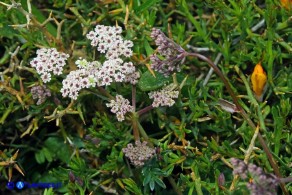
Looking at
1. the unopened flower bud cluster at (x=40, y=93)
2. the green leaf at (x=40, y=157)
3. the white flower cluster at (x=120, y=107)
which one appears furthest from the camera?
the green leaf at (x=40, y=157)

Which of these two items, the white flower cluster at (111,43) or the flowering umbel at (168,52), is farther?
the white flower cluster at (111,43)

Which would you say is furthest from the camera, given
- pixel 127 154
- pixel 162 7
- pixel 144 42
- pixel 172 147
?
pixel 162 7

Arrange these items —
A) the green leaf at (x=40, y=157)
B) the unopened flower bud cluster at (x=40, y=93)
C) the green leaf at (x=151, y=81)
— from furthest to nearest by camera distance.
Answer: the green leaf at (x=40, y=157) < the unopened flower bud cluster at (x=40, y=93) < the green leaf at (x=151, y=81)

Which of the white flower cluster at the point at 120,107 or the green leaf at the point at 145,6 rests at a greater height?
the green leaf at the point at 145,6

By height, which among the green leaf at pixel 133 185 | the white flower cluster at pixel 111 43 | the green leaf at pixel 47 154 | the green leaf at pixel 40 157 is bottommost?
the green leaf at pixel 40 157

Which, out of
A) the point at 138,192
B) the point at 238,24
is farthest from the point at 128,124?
the point at 238,24

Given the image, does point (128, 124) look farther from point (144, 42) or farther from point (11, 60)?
point (11, 60)

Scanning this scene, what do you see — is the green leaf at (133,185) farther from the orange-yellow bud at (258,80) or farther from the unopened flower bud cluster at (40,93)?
the orange-yellow bud at (258,80)

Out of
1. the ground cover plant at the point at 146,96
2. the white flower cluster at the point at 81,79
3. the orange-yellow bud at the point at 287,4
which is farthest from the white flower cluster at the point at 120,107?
the orange-yellow bud at the point at 287,4
